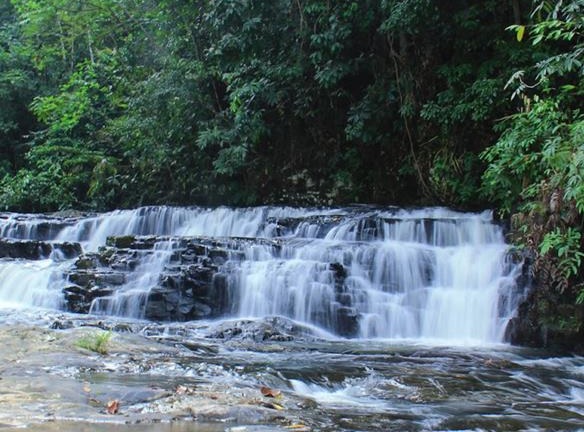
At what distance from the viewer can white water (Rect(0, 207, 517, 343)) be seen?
7438mm

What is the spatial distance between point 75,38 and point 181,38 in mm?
7189

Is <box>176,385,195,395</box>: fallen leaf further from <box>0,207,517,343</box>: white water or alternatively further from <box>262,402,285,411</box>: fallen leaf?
<box>0,207,517,343</box>: white water

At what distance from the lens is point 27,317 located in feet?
25.7

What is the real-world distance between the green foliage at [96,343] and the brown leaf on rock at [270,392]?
1836 millimetres

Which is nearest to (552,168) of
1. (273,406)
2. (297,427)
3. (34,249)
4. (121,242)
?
(273,406)

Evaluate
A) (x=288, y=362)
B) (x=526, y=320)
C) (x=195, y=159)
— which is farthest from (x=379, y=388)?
(x=195, y=159)

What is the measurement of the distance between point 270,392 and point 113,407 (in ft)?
3.80

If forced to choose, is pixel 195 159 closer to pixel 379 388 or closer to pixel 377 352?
pixel 377 352

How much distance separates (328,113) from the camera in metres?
13.5

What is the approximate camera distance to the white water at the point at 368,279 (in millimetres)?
7438

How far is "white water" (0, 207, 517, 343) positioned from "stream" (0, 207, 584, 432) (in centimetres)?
2

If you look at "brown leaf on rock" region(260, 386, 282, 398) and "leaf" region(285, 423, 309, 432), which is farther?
"brown leaf on rock" region(260, 386, 282, 398)

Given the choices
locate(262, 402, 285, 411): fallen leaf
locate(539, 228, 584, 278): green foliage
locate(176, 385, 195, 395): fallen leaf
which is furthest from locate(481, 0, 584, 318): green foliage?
locate(176, 385, 195, 395): fallen leaf

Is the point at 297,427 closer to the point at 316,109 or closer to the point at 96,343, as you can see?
the point at 96,343
